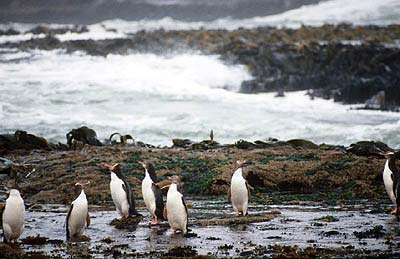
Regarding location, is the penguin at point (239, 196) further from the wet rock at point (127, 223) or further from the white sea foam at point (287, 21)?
the white sea foam at point (287, 21)

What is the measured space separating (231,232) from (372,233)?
1.31m

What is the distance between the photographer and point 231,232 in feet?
25.2

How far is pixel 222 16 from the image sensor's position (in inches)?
2208

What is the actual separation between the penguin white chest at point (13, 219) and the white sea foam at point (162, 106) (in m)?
10.8

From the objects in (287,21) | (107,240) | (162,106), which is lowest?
(162,106)

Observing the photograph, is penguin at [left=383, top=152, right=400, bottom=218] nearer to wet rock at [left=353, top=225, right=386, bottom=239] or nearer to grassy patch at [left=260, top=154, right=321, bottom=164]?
wet rock at [left=353, top=225, right=386, bottom=239]

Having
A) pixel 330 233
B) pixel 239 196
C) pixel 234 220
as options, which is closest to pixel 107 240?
pixel 234 220

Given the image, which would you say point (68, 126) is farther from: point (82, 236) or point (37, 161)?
point (82, 236)

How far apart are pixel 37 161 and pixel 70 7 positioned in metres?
42.3

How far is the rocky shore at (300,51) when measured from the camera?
26078mm

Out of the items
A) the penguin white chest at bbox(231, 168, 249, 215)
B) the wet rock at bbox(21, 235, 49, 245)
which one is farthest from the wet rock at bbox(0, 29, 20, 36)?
the wet rock at bbox(21, 235, 49, 245)

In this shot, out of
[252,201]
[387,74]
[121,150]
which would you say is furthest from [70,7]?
[252,201]

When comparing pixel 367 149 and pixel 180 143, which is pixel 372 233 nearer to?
pixel 367 149

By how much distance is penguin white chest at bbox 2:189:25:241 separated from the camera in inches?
285
